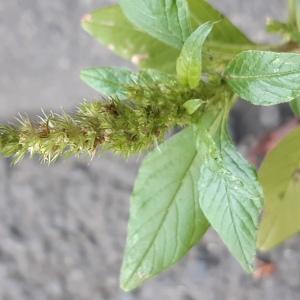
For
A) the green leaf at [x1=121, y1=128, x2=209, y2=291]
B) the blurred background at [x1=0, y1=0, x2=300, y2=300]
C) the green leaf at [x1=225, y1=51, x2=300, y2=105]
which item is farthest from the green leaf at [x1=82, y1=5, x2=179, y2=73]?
the blurred background at [x1=0, y1=0, x2=300, y2=300]

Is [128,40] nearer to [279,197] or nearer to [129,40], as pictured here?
[129,40]

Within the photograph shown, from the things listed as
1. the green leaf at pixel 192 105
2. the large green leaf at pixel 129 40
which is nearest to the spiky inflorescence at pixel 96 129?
the green leaf at pixel 192 105

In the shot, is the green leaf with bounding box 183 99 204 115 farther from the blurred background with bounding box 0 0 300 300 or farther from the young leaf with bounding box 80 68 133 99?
the blurred background with bounding box 0 0 300 300

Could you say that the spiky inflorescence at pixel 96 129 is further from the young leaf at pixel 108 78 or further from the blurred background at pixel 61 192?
the blurred background at pixel 61 192

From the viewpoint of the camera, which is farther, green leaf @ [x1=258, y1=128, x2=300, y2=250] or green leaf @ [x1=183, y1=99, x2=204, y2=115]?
green leaf @ [x1=258, y1=128, x2=300, y2=250]

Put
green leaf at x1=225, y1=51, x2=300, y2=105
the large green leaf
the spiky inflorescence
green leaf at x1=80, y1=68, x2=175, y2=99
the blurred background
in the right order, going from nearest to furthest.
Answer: the spiky inflorescence, green leaf at x1=225, y1=51, x2=300, y2=105, green leaf at x1=80, y1=68, x2=175, y2=99, the large green leaf, the blurred background

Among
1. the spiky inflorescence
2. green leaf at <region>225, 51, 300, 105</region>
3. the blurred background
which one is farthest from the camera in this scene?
the blurred background
